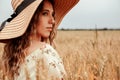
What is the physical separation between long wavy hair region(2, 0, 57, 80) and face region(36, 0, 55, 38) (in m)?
0.02

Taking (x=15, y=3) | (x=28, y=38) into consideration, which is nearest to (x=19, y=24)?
(x=28, y=38)

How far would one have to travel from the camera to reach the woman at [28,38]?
2207mm

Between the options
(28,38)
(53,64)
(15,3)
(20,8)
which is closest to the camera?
(53,64)

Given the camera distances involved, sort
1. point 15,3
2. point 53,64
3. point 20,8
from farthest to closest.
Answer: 1. point 15,3
2. point 20,8
3. point 53,64

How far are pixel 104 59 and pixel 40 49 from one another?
56cm

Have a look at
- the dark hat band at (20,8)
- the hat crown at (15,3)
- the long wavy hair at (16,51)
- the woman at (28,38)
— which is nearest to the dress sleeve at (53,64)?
the woman at (28,38)

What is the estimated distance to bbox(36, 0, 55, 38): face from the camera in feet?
7.89

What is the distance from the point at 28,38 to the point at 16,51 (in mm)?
115

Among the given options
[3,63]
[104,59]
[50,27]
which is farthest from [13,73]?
[104,59]

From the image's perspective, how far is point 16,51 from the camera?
240cm

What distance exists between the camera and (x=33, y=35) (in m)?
2.38

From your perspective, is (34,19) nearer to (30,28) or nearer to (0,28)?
(30,28)

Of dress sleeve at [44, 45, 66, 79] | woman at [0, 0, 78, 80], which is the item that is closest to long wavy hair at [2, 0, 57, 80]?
woman at [0, 0, 78, 80]

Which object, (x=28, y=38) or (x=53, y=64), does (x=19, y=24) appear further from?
(x=53, y=64)
